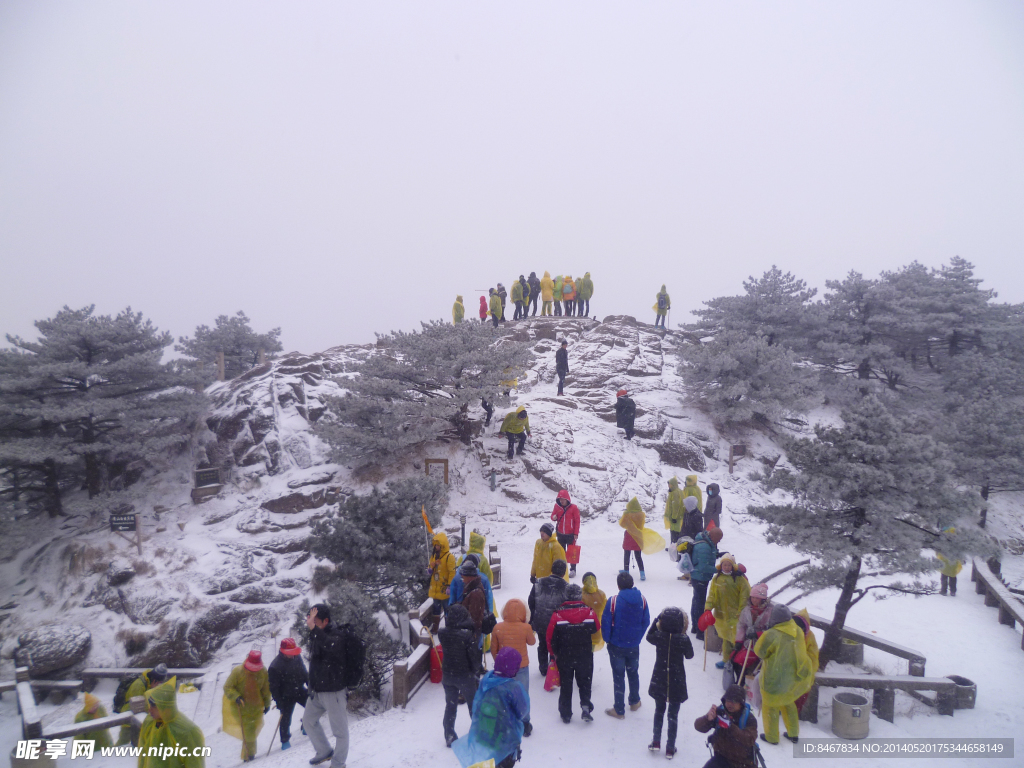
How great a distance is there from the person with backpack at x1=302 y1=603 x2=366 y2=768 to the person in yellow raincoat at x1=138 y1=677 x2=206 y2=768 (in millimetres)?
958

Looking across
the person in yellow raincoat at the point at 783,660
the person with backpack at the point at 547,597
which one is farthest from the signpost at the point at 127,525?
the person in yellow raincoat at the point at 783,660

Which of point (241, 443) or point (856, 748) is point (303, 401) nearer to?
point (241, 443)

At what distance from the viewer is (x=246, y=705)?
586cm

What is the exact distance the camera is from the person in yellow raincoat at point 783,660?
495 centimetres

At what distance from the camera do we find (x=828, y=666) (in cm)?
707

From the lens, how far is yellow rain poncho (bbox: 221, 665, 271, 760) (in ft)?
19.1

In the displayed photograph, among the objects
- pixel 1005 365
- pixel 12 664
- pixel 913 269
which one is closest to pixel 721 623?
pixel 12 664

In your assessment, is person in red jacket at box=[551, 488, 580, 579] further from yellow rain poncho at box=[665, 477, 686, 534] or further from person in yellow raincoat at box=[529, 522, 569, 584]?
yellow rain poncho at box=[665, 477, 686, 534]

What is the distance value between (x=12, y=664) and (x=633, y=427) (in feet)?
53.2

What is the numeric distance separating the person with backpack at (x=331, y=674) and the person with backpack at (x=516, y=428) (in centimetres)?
1029

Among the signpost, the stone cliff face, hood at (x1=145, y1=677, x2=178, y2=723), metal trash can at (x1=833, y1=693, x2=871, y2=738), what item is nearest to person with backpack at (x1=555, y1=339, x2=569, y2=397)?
the stone cliff face

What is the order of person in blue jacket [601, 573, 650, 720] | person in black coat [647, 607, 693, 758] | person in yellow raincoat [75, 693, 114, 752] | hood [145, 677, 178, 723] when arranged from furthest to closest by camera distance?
person in yellow raincoat [75, 693, 114, 752] → person in blue jacket [601, 573, 650, 720] → person in black coat [647, 607, 693, 758] → hood [145, 677, 178, 723]

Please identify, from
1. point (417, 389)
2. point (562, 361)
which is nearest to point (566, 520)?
point (417, 389)

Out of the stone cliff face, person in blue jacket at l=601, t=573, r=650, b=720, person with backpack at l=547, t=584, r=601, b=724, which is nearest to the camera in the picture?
person with backpack at l=547, t=584, r=601, b=724
